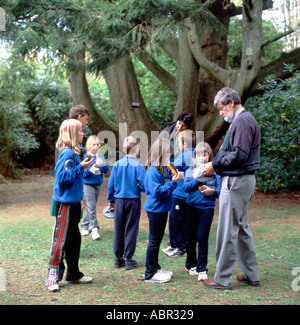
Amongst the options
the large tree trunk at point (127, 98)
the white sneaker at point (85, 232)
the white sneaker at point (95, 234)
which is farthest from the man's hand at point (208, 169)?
the large tree trunk at point (127, 98)

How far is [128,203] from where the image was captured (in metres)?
5.25

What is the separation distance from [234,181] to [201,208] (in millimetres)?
621

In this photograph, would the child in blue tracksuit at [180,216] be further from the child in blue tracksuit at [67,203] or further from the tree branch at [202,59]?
the tree branch at [202,59]

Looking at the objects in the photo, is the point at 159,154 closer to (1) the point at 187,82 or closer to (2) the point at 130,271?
(2) the point at 130,271

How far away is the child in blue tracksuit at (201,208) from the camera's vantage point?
4.72m

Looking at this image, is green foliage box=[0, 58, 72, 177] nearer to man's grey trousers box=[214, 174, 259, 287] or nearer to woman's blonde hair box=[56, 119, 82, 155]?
woman's blonde hair box=[56, 119, 82, 155]

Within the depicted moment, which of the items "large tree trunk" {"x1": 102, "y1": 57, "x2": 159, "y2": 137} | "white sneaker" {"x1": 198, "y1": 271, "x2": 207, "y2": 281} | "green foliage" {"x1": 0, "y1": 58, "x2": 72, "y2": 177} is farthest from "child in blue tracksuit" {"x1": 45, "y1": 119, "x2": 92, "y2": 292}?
"green foliage" {"x1": 0, "y1": 58, "x2": 72, "y2": 177}

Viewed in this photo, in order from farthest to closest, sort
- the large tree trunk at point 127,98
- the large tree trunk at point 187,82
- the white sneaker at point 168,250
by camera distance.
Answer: the large tree trunk at point 127,98 → the large tree trunk at point 187,82 → the white sneaker at point 168,250

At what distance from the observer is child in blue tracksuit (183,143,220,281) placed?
15.5 feet

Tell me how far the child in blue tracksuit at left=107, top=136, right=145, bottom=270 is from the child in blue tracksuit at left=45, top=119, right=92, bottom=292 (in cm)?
79

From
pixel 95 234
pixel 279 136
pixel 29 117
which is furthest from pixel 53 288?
pixel 29 117

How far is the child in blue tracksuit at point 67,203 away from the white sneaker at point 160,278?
33.7 inches

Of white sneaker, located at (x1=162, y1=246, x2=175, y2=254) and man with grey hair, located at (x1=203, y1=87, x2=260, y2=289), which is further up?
man with grey hair, located at (x1=203, y1=87, x2=260, y2=289)
